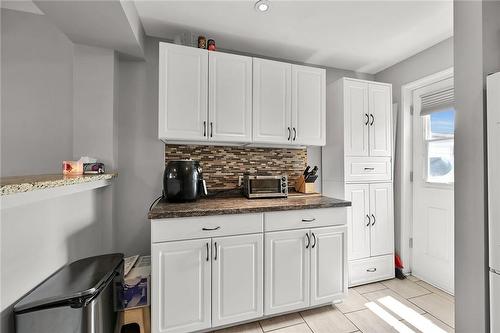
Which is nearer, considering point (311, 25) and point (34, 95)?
point (34, 95)

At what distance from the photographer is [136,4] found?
1.73 meters

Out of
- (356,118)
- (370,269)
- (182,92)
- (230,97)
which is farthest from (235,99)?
(370,269)

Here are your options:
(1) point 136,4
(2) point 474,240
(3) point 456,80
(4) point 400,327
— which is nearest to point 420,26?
(3) point 456,80

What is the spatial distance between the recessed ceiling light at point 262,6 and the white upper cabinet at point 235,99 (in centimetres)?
41

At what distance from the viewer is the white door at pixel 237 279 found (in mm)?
1616

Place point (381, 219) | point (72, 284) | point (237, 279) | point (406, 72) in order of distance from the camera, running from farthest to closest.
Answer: point (406, 72)
point (381, 219)
point (237, 279)
point (72, 284)

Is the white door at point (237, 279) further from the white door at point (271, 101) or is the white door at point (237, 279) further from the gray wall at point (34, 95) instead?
the gray wall at point (34, 95)

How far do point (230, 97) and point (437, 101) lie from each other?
7.36 ft

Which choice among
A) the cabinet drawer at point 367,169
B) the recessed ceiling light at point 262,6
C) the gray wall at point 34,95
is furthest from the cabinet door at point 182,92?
the cabinet drawer at point 367,169

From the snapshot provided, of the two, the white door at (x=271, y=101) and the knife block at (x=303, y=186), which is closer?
the white door at (x=271, y=101)

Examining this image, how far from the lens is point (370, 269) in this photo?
8.00 ft

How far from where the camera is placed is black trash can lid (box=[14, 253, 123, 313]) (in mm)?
1021

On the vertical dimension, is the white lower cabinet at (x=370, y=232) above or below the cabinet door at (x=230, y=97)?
below

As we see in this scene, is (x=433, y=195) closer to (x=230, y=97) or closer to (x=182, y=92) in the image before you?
(x=230, y=97)
